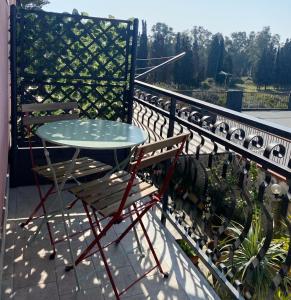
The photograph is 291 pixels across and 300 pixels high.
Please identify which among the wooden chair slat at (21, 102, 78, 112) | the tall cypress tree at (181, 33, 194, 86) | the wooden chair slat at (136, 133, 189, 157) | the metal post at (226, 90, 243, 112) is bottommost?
the metal post at (226, 90, 243, 112)

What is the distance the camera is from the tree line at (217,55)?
36.3 m

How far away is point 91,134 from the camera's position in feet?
8.16

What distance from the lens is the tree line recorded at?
36.3 metres

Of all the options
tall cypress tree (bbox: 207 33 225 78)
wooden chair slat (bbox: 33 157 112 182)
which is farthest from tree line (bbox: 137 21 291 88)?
wooden chair slat (bbox: 33 157 112 182)

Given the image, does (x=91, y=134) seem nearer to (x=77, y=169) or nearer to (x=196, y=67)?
(x=77, y=169)

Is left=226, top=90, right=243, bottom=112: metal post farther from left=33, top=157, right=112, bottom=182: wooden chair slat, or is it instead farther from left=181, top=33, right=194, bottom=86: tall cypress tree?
left=33, top=157, right=112, bottom=182: wooden chair slat

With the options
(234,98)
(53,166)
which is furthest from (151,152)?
(234,98)

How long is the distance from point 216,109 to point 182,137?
282 mm

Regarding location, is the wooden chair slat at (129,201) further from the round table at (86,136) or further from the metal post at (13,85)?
the metal post at (13,85)

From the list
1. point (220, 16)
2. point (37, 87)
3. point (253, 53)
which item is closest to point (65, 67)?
point (37, 87)

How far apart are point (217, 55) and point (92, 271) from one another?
4268 centimetres

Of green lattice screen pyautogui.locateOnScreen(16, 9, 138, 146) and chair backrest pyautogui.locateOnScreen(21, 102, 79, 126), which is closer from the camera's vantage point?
chair backrest pyautogui.locateOnScreen(21, 102, 79, 126)

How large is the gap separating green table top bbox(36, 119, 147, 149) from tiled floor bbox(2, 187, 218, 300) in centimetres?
92

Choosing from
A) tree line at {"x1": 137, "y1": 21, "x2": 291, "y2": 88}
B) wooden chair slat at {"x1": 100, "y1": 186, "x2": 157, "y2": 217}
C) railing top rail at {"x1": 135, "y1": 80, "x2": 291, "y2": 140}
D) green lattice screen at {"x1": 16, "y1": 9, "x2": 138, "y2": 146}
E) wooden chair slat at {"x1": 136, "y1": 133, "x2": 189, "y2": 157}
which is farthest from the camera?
tree line at {"x1": 137, "y1": 21, "x2": 291, "y2": 88}
